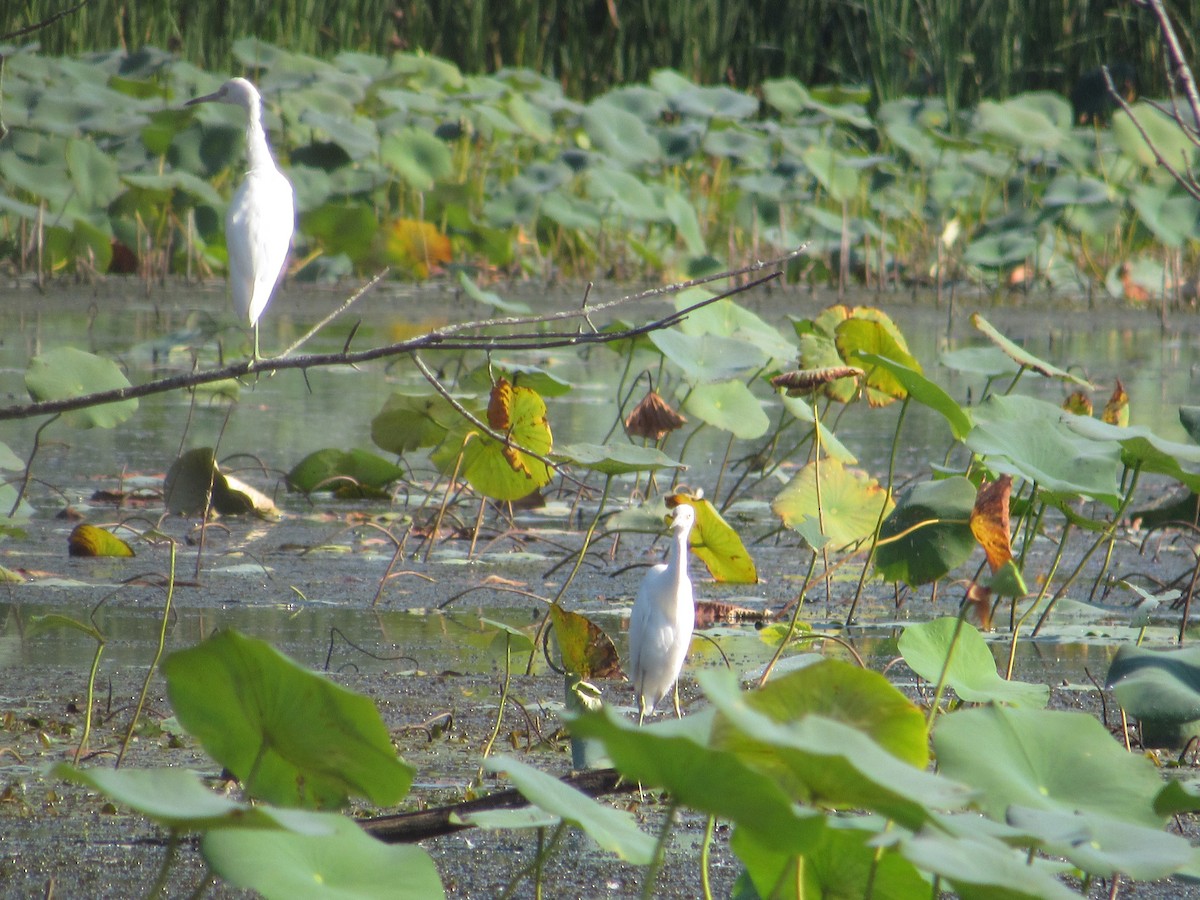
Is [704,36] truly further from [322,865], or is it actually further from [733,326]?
[322,865]

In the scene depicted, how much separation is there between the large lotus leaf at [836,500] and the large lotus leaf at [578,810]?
68.0 inches

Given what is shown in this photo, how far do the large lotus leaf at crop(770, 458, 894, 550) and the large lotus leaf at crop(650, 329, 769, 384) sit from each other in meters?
0.31

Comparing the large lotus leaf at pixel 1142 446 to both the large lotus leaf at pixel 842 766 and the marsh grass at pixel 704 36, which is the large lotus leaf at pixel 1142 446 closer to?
the large lotus leaf at pixel 842 766

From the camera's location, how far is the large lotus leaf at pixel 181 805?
1.11m

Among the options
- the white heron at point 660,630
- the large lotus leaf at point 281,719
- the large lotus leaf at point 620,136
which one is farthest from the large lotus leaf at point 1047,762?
the large lotus leaf at point 620,136

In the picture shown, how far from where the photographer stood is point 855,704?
1.49 meters

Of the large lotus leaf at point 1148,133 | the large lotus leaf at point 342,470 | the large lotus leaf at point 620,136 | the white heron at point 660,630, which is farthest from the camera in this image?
the large lotus leaf at point 620,136

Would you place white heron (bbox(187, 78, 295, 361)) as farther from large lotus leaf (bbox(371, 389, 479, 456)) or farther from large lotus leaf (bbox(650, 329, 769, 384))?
large lotus leaf (bbox(650, 329, 769, 384))

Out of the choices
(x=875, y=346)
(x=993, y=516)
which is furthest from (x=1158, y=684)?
(x=875, y=346)

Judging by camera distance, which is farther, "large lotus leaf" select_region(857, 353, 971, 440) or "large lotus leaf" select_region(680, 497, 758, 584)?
"large lotus leaf" select_region(680, 497, 758, 584)

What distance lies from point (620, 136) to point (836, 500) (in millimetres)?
6084

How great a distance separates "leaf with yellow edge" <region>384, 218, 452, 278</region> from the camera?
8.28m

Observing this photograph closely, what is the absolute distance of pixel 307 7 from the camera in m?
11.4

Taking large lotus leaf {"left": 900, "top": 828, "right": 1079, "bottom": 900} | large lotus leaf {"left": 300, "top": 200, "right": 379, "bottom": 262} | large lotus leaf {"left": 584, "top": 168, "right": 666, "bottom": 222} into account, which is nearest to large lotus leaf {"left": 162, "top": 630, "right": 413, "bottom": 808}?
large lotus leaf {"left": 900, "top": 828, "right": 1079, "bottom": 900}
